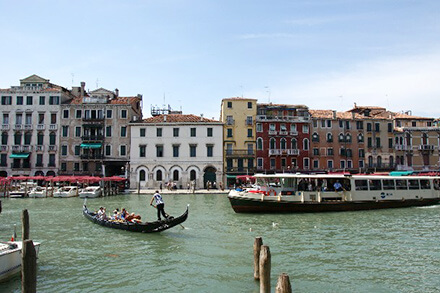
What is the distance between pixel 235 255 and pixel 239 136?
3174cm

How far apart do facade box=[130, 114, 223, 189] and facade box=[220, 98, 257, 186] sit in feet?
3.37

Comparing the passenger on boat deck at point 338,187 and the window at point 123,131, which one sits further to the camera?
the window at point 123,131

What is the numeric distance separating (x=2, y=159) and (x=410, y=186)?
138ft

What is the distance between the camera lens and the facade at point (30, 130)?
42.0 meters

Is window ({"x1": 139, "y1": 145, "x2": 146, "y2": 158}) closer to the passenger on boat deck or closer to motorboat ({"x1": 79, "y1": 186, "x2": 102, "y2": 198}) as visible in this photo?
motorboat ({"x1": 79, "y1": 186, "x2": 102, "y2": 198})

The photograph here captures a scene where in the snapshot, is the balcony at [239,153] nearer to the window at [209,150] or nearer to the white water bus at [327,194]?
the window at [209,150]

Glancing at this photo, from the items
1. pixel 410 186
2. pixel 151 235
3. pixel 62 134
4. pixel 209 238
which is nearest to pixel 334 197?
pixel 410 186

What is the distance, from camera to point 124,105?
140 ft

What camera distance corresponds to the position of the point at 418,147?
4500cm

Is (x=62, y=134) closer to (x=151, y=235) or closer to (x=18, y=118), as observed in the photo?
(x=18, y=118)

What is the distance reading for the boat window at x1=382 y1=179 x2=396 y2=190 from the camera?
23.9m

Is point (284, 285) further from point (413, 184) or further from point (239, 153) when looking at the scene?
point (239, 153)

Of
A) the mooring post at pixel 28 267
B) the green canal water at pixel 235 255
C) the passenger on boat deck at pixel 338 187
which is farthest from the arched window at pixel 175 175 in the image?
the mooring post at pixel 28 267

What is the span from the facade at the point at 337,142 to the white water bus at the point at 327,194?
60.3 ft
